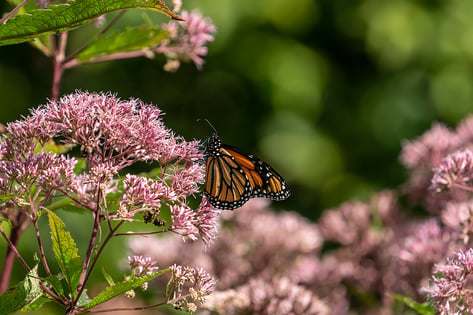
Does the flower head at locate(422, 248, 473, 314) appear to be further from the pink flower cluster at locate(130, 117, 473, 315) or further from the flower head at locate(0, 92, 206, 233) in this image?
the flower head at locate(0, 92, 206, 233)

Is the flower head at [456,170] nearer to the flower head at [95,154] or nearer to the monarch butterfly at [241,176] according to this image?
the monarch butterfly at [241,176]

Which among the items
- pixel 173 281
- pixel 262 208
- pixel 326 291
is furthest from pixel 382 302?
pixel 173 281

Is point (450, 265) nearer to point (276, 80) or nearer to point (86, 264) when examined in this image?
point (86, 264)

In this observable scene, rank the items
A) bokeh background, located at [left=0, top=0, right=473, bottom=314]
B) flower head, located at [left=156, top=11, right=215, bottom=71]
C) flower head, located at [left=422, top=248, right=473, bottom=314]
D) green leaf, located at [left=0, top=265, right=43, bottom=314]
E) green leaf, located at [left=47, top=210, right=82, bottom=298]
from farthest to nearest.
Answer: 1. bokeh background, located at [left=0, top=0, right=473, bottom=314]
2. flower head, located at [left=156, top=11, right=215, bottom=71]
3. flower head, located at [left=422, top=248, right=473, bottom=314]
4. green leaf, located at [left=47, top=210, right=82, bottom=298]
5. green leaf, located at [left=0, top=265, right=43, bottom=314]

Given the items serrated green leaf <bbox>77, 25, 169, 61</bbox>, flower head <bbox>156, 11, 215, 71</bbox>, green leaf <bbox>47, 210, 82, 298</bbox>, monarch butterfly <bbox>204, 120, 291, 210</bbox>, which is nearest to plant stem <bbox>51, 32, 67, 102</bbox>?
serrated green leaf <bbox>77, 25, 169, 61</bbox>

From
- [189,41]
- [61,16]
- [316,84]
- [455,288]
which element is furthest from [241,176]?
[316,84]

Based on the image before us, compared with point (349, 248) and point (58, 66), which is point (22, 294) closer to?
point (58, 66)
